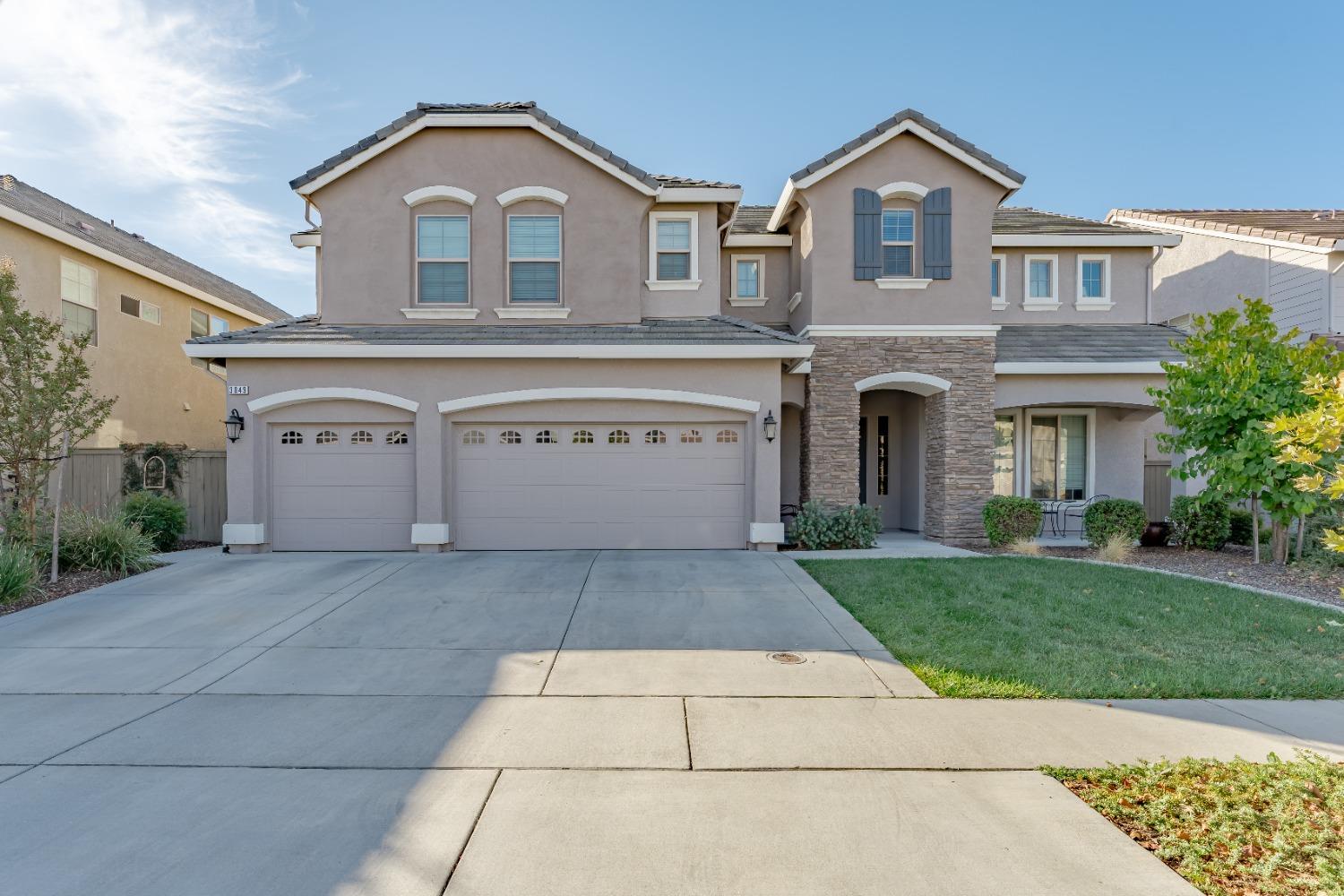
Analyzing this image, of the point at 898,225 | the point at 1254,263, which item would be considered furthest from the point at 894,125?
the point at 1254,263

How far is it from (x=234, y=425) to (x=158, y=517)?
2448 millimetres

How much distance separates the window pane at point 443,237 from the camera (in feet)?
38.0

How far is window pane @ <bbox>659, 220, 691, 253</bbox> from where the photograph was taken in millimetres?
12242

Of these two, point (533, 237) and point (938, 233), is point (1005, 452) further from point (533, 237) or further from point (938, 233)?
point (533, 237)

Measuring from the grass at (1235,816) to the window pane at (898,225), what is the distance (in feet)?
33.5

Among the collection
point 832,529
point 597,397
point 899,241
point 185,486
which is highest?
point 899,241

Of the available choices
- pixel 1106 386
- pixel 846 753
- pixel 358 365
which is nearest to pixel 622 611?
pixel 846 753

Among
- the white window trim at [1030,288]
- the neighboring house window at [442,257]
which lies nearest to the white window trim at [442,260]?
the neighboring house window at [442,257]

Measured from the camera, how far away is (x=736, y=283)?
1413cm

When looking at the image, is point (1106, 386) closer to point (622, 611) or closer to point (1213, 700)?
point (1213, 700)

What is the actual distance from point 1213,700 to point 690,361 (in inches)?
309

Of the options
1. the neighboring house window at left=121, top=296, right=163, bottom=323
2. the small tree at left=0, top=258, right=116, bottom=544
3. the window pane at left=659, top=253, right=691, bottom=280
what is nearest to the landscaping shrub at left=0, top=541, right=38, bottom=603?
the small tree at left=0, top=258, right=116, bottom=544

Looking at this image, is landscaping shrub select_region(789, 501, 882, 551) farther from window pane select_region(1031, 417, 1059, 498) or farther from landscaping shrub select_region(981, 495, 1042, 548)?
window pane select_region(1031, 417, 1059, 498)

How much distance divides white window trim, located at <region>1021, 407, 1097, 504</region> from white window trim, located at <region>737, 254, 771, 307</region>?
5904 millimetres
